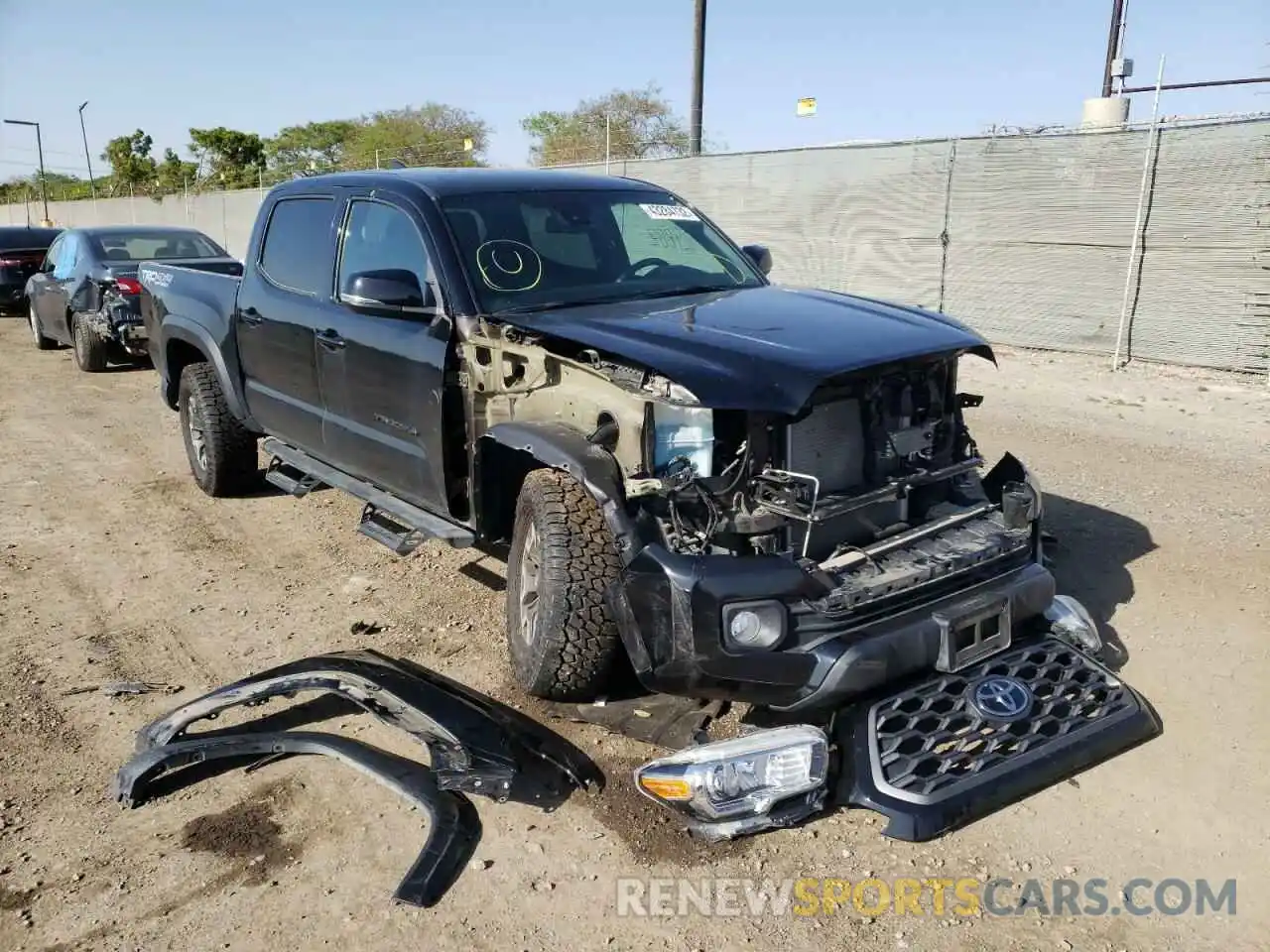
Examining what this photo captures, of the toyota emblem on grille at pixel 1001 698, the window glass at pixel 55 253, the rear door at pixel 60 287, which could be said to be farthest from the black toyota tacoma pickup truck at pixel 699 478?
the window glass at pixel 55 253

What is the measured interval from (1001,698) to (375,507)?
9.33 ft

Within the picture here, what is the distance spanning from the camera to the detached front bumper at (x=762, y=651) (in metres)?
2.98

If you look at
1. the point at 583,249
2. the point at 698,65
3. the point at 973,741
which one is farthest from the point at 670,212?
the point at 698,65

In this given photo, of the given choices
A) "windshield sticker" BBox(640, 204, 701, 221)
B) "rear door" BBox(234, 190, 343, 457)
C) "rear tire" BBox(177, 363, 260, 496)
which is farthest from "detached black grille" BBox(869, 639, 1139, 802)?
"rear tire" BBox(177, 363, 260, 496)

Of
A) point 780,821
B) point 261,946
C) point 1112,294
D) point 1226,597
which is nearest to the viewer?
point 261,946

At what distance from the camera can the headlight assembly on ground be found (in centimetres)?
286

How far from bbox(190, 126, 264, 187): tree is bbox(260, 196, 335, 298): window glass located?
38888 millimetres

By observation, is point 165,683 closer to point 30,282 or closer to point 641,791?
point 641,791

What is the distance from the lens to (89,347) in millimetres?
11234

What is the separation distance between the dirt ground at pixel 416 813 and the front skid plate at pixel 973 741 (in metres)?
0.16

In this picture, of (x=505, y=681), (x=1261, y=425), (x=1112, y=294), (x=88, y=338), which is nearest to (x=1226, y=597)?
(x=505, y=681)

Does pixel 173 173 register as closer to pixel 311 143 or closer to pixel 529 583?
pixel 311 143

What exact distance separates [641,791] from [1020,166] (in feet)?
32.3

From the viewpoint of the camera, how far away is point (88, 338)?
1118cm
